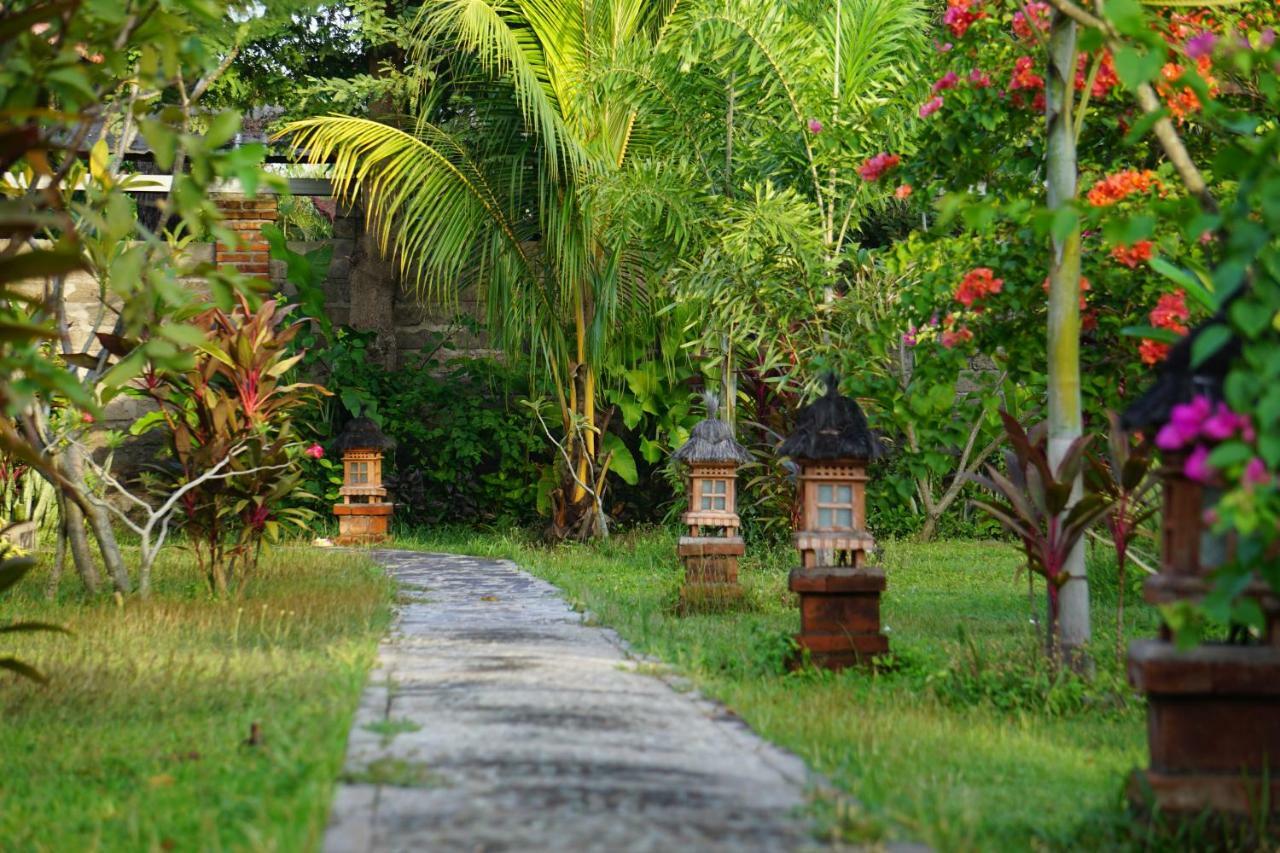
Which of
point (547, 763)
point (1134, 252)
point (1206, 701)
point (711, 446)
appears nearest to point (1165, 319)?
point (1134, 252)

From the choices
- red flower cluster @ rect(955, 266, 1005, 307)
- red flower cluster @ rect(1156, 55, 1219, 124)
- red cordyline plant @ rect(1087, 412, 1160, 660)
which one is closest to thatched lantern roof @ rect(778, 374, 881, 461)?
red flower cluster @ rect(955, 266, 1005, 307)

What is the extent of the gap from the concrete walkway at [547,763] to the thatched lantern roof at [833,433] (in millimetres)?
1253

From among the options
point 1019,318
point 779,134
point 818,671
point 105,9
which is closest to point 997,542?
point 779,134

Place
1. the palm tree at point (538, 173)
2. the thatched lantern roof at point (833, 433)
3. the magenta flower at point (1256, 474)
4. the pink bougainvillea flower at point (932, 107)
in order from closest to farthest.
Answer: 1. the magenta flower at point (1256, 474)
2. the thatched lantern roof at point (833, 433)
3. the pink bougainvillea flower at point (932, 107)
4. the palm tree at point (538, 173)

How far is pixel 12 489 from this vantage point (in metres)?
9.69

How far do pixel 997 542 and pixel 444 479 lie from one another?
4.95m

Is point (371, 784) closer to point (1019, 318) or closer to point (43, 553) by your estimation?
point (1019, 318)

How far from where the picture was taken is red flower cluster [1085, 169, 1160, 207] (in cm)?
589

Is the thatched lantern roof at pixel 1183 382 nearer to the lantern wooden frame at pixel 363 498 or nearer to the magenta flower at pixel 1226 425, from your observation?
the magenta flower at pixel 1226 425

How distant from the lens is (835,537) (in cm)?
→ 622

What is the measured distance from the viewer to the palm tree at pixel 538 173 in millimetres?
10805

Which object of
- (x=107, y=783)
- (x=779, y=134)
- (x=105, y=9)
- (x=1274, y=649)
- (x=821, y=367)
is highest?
(x=779, y=134)

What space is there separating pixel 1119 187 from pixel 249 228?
27.3ft

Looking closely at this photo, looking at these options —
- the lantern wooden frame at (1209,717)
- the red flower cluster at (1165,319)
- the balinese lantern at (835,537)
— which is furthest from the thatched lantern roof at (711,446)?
the lantern wooden frame at (1209,717)
